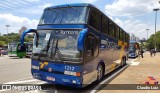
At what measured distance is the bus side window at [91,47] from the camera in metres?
9.32

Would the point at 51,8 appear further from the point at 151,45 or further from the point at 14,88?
the point at 151,45

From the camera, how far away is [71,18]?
9.69 m

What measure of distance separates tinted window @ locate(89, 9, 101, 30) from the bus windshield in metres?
1.29

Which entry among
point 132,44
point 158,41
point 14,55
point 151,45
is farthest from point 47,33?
point 151,45

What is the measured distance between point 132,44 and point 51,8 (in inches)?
1327

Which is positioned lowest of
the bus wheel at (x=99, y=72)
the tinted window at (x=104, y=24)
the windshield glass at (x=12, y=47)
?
the bus wheel at (x=99, y=72)

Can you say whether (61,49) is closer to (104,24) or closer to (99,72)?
(99,72)

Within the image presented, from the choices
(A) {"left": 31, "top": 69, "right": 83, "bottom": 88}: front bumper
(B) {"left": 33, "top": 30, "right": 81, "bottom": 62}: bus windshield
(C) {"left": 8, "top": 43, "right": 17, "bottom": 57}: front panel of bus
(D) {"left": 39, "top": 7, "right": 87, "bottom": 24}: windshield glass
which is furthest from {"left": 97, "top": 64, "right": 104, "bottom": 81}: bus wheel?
(C) {"left": 8, "top": 43, "right": 17, "bottom": 57}: front panel of bus

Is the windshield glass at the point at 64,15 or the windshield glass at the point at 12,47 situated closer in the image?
the windshield glass at the point at 64,15

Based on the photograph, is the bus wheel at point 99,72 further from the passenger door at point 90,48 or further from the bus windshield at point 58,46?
the bus windshield at point 58,46

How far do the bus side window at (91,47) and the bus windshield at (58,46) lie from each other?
572mm

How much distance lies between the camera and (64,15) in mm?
9945

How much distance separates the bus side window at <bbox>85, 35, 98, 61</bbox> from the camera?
9322 millimetres

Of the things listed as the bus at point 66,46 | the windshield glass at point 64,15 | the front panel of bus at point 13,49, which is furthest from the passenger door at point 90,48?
the front panel of bus at point 13,49
